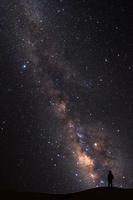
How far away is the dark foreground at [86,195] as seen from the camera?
69.4 ft

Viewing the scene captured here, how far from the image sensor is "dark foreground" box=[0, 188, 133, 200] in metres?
21.2

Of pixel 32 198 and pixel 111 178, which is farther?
pixel 111 178

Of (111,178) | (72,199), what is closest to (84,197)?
(72,199)

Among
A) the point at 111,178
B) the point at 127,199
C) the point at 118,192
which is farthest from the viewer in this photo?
the point at 111,178

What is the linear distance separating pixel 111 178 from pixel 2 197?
7.73 meters

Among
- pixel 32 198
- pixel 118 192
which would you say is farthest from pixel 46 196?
pixel 118 192

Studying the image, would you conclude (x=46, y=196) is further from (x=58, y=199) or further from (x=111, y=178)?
(x=111, y=178)

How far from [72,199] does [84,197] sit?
1.04 metres

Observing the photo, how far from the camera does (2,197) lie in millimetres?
22953

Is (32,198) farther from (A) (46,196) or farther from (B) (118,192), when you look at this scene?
(B) (118,192)

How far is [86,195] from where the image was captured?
21906mm

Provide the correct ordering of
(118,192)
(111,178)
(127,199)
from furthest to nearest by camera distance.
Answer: (111,178), (118,192), (127,199)

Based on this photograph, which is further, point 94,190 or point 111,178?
point 111,178

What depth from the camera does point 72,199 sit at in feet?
68.0
